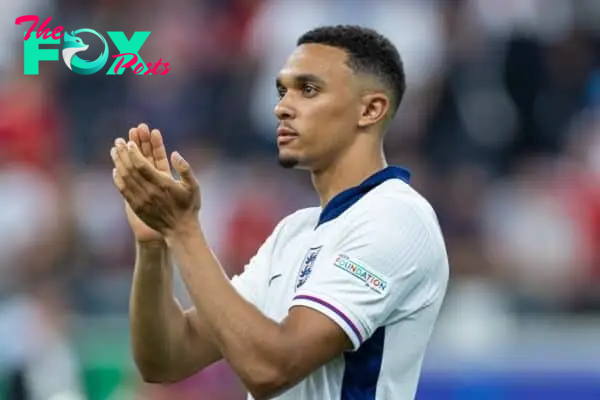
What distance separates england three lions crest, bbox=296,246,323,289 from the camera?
150 inches

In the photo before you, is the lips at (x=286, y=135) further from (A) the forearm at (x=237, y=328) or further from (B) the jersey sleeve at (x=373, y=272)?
(A) the forearm at (x=237, y=328)

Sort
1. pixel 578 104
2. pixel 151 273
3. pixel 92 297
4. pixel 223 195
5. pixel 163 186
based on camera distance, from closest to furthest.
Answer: pixel 163 186 → pixel 151 273 → pixel 92 297 → pixel 223 195 → pixel 578 104

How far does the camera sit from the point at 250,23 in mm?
9781

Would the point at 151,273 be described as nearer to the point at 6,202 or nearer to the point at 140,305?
the point at 140,305

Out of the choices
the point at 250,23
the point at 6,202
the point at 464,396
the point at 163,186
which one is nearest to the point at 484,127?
the point at 250,23

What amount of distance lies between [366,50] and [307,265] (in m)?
0.68

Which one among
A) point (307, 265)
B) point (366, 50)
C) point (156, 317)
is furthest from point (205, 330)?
point (366, 50)

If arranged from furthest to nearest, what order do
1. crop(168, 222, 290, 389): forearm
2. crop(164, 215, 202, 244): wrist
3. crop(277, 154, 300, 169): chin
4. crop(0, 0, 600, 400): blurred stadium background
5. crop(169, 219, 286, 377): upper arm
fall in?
crop(0, 0, 600, 400): blurred stadium background → crop(169, 219, 286, 377): upper arm → crop(277, 154, 300, 169): chin → crop(164, 215, 202, 244): wrist → crop(168, 222, 290, 389): forearm

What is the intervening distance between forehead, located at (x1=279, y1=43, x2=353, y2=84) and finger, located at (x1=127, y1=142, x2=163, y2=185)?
73 cm

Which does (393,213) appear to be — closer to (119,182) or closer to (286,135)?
(286,135)

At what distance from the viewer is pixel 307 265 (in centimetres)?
386

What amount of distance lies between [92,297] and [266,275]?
13.8 ft

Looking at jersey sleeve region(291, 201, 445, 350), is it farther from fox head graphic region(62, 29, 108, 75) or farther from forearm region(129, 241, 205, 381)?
fox head graphic region(62, 29, 108, 75)

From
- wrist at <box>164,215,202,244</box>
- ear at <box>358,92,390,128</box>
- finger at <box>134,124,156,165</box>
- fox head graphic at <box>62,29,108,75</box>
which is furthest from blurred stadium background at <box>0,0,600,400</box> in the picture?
wrist at <box>164,215,202,244</box>
